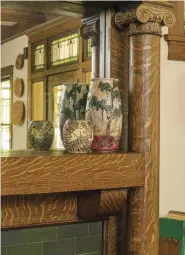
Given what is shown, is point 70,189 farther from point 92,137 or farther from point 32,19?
point 32,19

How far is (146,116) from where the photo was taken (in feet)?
5.82

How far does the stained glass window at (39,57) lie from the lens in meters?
1.79

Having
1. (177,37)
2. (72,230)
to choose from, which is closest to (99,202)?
(72,230)

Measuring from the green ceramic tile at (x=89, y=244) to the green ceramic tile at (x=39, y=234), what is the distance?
11 cm

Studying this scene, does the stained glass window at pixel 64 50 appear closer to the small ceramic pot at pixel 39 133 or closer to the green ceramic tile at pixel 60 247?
the small ceramic pot at pixel 39 133

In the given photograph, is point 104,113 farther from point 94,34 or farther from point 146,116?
point 94,34

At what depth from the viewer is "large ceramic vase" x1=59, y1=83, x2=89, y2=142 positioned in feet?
5.90

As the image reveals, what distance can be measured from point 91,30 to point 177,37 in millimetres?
670

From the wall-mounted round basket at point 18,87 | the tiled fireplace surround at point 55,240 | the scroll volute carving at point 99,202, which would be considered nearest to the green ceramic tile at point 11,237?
the tiled fireplace surround at point 55,240

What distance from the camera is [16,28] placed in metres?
1.76

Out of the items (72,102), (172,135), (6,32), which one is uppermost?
(6,32)

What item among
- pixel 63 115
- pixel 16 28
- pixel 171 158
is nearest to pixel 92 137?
pixel 63 115

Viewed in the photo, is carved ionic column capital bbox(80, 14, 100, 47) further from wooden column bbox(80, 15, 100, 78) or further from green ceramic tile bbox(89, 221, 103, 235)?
green ceramic tile bbox(89, 221, 103, 235)

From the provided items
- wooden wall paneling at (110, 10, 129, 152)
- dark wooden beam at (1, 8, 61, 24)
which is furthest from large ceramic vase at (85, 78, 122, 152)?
dark wooden beam at (1, 8, 61, 24)
